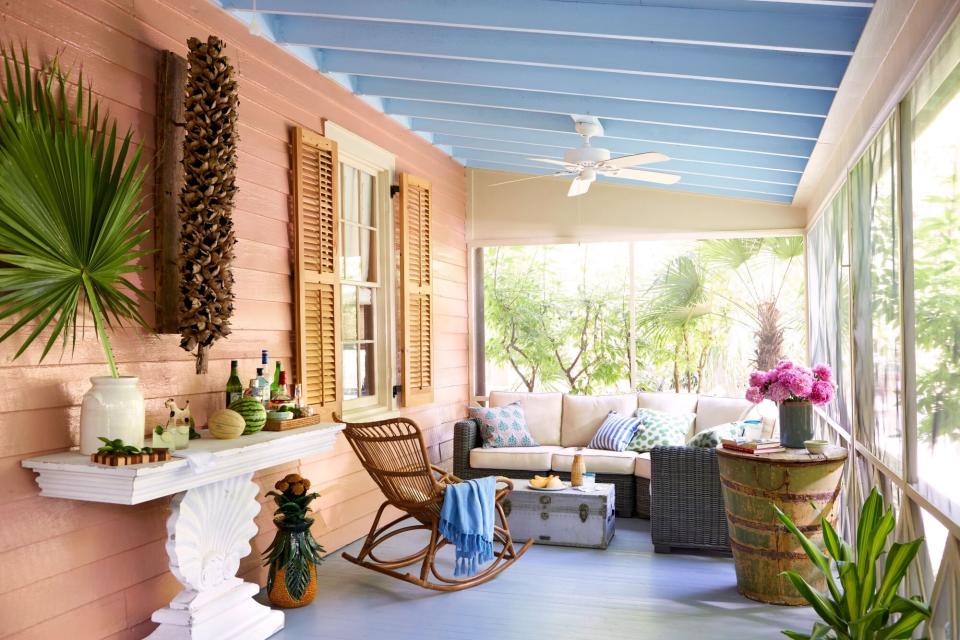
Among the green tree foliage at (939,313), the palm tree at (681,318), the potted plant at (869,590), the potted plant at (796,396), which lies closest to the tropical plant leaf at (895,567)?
the potted plant at (869,590)

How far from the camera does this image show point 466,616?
3918 millimetres

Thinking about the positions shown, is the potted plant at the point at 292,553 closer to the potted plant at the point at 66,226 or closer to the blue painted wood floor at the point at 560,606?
the blue painted wood floor at the point at 560,606

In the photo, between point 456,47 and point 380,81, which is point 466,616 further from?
point 380,81

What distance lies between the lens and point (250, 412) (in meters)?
3.71

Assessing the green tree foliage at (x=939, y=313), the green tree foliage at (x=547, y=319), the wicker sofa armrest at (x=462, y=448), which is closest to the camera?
the green tree foliage at (x=939, y=313)

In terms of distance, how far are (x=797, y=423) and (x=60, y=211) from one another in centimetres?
360

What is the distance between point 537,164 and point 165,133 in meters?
4.09

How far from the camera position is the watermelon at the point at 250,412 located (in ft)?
12.1

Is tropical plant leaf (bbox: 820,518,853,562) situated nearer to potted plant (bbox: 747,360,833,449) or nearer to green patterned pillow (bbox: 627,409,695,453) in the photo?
potted plant (bbox: 747,360,833,449)

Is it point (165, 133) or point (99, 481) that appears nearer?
point (99, 481)

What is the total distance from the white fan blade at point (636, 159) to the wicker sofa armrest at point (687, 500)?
182cm

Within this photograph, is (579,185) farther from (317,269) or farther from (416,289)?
(317,269)

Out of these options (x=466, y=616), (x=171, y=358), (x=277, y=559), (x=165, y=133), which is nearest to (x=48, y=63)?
(x=165, y=133)

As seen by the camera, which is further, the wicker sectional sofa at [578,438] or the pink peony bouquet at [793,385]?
the wicker sectional sofa at [578,438]
